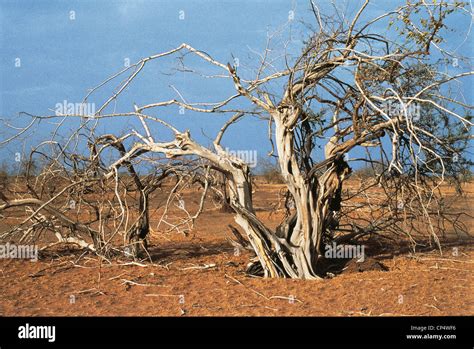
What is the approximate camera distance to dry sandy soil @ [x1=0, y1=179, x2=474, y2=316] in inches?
255

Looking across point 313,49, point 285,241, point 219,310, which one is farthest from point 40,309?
point 313,49

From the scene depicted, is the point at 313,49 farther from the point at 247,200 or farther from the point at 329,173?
the point at 247,200

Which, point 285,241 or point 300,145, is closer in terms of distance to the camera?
point 285,241

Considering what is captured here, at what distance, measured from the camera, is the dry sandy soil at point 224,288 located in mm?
6477

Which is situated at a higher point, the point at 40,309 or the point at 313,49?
the point at 313,49

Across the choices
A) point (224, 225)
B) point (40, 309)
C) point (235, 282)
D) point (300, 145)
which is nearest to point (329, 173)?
point (300, 145)

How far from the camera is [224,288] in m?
7.32

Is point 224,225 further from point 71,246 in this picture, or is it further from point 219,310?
point 219,310
